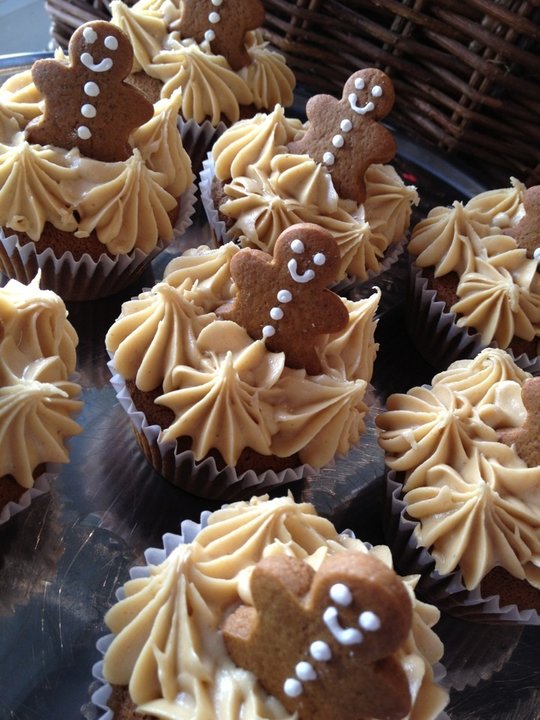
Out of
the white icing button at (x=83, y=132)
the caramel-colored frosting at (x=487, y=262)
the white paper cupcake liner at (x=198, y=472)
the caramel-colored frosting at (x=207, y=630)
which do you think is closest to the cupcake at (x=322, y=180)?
the caramel-colored frosting at (x=487, y=262)

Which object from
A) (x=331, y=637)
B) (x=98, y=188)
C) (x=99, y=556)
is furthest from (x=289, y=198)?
(x=331, y=637)

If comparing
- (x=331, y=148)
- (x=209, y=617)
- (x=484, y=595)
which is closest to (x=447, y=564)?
(x=484, y=595)

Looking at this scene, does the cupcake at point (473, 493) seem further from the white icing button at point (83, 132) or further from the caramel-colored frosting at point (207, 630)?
the white icing button at point (83, 132)

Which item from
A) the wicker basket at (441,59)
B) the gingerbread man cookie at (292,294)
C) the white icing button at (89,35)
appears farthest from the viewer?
the wicker basket at (441,59)

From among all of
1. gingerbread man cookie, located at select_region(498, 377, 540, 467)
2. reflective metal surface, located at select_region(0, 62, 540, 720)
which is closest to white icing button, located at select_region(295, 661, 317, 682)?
reflective metal surface, located at select_region(0, 62, 540, 720)

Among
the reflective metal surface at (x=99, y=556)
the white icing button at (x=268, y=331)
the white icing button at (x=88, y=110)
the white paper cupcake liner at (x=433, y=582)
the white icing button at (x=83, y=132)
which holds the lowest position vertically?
the reflective metal surface at (x=99, y=556)

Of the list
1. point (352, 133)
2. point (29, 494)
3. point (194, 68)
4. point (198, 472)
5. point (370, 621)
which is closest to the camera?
point (370, 621)

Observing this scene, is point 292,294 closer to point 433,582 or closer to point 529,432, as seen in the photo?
point 529,432
